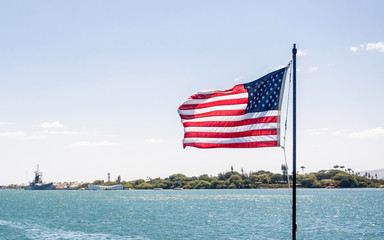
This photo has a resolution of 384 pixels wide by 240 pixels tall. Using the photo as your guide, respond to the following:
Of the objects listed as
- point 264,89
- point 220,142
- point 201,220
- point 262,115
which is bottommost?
point 201,220

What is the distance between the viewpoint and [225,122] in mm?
18141

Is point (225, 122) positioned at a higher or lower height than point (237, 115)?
lower

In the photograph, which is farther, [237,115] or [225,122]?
[225,122]

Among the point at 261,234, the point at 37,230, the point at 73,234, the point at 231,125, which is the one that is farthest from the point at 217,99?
the point at 37,230

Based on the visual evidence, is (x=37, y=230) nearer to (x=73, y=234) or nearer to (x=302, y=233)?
(x=73, y=234)

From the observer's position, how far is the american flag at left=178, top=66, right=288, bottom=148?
656 inches

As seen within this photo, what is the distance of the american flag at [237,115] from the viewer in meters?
16.7

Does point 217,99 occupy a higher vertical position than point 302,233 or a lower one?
higher

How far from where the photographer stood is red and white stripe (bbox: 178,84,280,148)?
658 inches

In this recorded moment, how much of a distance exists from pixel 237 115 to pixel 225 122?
25.2 inches

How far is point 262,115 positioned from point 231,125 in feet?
5.41

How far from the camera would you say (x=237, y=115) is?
17938 mm

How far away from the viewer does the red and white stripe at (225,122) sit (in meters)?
16.7

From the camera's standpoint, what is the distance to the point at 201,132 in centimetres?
1867
